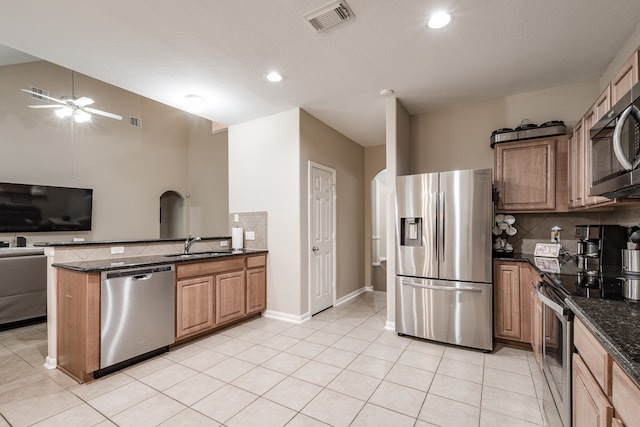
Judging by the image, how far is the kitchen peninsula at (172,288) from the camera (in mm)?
2420

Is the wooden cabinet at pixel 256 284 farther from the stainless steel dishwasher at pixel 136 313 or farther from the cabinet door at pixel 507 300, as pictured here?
the cabinet door at pixel 507 300

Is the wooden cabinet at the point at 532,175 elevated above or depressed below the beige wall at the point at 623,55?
below

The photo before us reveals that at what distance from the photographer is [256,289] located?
4031 mm

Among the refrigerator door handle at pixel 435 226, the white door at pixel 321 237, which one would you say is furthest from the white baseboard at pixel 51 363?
the refrigerator door handle at pixel 435 226

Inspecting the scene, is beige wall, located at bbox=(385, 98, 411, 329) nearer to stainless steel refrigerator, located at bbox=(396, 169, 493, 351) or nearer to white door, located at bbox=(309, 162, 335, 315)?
stainless steel refrigerator, located at bbox=(396, 169, 493, 351)

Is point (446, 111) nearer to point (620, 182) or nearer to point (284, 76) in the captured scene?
point (284, 76)

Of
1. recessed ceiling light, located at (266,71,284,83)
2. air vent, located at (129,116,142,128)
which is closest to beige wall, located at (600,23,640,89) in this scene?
recessed ceiling light, located at (266,71,284,83)

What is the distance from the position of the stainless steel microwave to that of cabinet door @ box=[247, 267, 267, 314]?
3546 mm

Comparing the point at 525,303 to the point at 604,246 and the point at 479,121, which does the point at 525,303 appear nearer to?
the point at 604,246

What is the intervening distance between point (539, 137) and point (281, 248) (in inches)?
130

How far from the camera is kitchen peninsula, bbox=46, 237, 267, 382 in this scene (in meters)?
2.42

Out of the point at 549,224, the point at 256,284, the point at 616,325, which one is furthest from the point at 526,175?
the point at 256,284

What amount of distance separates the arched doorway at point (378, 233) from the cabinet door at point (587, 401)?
451 cm

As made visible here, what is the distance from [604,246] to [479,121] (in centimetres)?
198
